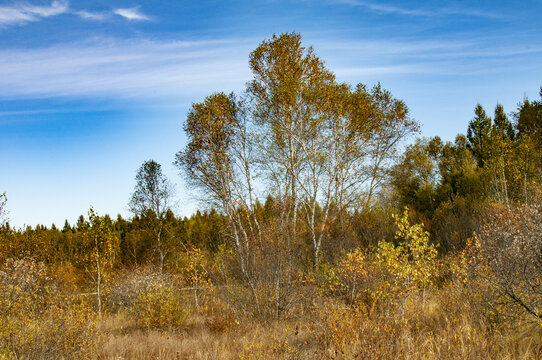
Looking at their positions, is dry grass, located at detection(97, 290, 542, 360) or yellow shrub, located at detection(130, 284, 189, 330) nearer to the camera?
dry grass, located at detection(97, 290, 542, 360)

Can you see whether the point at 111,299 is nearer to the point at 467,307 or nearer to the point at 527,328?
the point at 467,307

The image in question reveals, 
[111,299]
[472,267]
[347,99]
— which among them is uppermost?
[347,99]

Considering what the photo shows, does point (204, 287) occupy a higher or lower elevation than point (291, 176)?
lower

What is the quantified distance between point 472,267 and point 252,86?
1147 centimetres

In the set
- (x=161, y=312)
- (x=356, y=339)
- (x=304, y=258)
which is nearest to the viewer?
(x=356, y=339)

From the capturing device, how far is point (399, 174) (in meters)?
19.2

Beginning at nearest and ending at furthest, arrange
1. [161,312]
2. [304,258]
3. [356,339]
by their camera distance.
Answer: [356,339], [161,312], [304,258]

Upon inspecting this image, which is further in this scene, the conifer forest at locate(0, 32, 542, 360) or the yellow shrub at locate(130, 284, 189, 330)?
the yellow shrub at locate(130, 284, 189, 330)

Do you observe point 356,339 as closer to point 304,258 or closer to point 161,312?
point 161,312

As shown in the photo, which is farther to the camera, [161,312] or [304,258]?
[304,258]

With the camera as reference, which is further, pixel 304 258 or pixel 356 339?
pixel 304 258

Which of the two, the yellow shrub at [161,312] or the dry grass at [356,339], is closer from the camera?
the dry grass at [356,339]

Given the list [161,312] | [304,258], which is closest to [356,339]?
[161,312]

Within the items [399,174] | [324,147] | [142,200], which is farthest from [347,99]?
[142,200]
